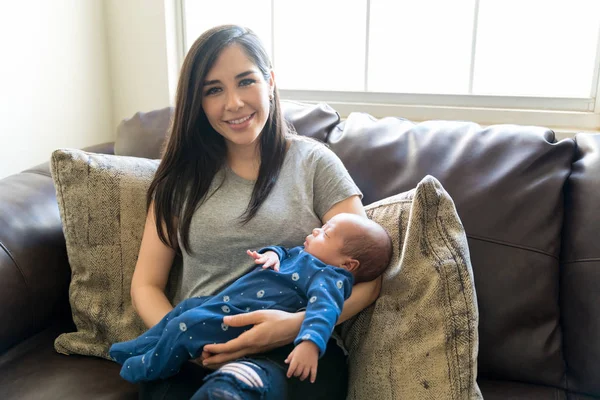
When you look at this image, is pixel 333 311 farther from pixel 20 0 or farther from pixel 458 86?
pixel 20 0

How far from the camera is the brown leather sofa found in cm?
130

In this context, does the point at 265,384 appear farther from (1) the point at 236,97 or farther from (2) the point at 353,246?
(1) the point at 236,97

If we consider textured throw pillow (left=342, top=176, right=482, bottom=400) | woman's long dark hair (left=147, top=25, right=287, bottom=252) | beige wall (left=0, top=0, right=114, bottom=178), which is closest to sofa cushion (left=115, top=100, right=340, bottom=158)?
woman's long dark hair (left=147, top=25, right=287, bottom=252)

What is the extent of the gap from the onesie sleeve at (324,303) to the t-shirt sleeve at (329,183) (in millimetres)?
244

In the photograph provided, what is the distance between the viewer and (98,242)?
1.48 metres

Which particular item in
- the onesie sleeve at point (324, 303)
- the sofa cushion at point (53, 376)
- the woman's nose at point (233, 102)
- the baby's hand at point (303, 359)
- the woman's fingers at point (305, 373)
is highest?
the woman's nose at point (233, 102)

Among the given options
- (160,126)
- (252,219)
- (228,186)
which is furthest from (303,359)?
(160,126)

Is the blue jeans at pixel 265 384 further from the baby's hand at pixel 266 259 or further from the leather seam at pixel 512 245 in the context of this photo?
the leather seam at pixel 512 245

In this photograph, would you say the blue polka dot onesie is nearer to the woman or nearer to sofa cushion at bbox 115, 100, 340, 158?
the woman

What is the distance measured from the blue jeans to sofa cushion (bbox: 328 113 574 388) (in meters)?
0.39

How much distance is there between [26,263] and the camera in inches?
55.7

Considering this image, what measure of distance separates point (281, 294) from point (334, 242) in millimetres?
162

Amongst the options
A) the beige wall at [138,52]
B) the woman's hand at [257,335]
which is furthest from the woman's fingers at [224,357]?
the beige wall at [138,52]

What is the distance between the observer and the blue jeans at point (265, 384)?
1.02 metres
